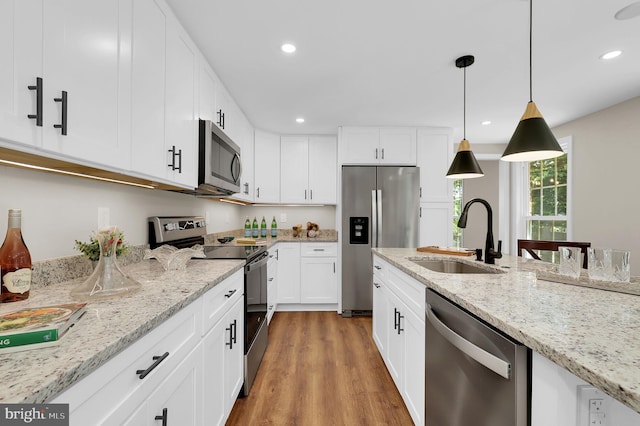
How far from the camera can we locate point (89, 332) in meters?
0.69

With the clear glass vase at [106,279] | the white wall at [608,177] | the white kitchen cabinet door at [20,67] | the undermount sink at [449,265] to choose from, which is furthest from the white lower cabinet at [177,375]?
the white wall at [608,177]

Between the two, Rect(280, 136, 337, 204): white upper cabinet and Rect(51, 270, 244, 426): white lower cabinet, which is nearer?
Rect(51, 270, 244, 426): white lower cabinet

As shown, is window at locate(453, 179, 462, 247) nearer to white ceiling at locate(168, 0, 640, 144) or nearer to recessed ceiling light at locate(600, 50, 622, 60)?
white ceiling at locate(168, 0, 640, 144)

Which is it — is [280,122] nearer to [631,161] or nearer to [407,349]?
[407,349]

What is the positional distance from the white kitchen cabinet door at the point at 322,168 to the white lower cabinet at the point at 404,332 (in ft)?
5.99

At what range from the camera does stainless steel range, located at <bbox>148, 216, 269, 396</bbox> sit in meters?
1.89

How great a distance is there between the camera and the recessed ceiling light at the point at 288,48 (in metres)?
1.91

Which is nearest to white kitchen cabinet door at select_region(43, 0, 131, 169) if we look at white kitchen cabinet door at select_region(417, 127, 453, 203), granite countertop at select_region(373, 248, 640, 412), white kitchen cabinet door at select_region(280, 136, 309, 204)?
granite countertop at select_region(373, 248, 640, 412)

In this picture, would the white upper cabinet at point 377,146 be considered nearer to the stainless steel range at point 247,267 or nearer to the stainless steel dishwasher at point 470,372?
the stainless steel range at point 247,267

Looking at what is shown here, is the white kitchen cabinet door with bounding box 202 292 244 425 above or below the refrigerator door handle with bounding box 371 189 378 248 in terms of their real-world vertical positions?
below

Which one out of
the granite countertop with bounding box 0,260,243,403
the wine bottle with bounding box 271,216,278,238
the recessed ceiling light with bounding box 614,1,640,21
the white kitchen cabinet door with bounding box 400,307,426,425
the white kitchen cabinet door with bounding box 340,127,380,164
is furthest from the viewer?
the wine bottle with bounding box 271,216,278,238

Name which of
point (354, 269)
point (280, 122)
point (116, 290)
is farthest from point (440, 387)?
point (280, 122)

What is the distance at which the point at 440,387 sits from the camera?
3.85 ft

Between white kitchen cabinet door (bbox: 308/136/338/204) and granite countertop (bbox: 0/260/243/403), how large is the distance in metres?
2.74
